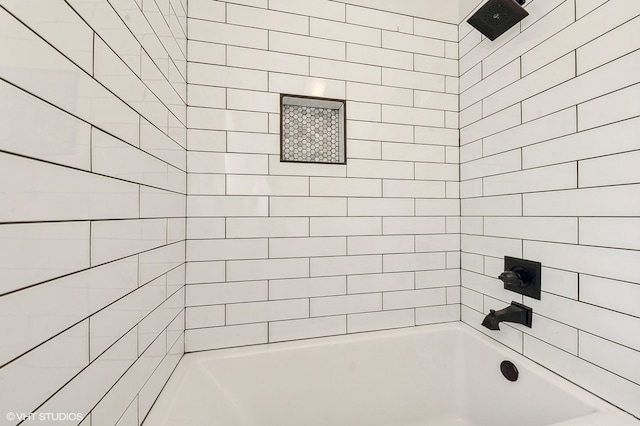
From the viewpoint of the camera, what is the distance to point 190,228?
1.12 m

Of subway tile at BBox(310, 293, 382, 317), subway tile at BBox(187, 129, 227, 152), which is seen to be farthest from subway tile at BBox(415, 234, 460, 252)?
subway tile at BBox(187, 129, 227, 152)

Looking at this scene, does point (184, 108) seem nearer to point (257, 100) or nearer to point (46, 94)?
point (257, 100)

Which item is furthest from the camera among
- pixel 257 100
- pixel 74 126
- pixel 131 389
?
pixel 257 100

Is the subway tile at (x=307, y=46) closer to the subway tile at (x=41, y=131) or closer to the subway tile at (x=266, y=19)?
the subway tile at (x=266, y=19)

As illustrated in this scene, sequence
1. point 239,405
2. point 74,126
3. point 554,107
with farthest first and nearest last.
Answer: point 239,405
point 554,107
point 74,126

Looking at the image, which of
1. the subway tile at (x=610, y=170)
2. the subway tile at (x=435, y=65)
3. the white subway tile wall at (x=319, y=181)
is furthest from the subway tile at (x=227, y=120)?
the subway tile at (x=610, y=170)

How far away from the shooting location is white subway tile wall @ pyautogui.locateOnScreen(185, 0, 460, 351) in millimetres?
1144

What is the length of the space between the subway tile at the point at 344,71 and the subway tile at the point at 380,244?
76cm

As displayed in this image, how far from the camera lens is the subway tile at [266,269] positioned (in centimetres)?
116

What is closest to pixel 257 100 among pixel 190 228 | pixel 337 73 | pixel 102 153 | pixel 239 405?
pixel 337 73

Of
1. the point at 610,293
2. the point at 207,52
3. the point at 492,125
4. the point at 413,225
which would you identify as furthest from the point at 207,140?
the point at 610,293

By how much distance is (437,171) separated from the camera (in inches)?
55.1

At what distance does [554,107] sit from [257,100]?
1142mm

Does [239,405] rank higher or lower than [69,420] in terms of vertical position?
lower
